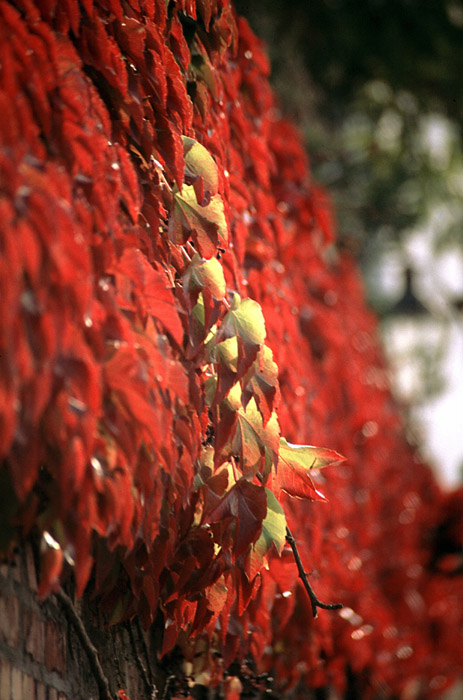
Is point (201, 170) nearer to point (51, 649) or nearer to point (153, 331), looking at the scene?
point (153, 331)

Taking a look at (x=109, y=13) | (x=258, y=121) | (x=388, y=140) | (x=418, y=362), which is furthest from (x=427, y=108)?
(x=109, y=13)

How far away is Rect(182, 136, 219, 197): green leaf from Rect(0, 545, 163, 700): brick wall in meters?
0.66

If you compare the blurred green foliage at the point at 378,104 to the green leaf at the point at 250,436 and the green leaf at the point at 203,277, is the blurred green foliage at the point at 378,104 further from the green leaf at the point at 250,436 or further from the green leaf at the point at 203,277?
the green leaf at the point at 250,436

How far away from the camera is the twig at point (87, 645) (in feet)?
3.92

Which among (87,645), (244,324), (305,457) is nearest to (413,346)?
(305,457)

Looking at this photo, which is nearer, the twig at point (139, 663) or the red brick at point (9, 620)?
the red brick at point (9, 620)

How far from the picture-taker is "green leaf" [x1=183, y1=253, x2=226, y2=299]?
4.27 feet

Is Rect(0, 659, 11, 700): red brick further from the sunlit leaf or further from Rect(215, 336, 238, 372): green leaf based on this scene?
the sunlit leaf

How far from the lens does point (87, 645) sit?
1240mm

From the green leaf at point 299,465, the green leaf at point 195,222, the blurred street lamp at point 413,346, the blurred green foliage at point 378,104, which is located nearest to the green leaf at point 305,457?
the green leaf at point 299,465

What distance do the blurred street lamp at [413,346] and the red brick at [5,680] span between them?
4391 millimetres

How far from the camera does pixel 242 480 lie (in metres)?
1.31

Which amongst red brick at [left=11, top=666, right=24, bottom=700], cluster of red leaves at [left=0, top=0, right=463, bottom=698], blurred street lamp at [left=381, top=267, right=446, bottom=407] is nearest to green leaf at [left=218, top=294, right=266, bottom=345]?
cluster of red leaves at [left=0, top=0, right=463, bottom=698]

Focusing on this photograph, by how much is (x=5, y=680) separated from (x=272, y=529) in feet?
1.62
